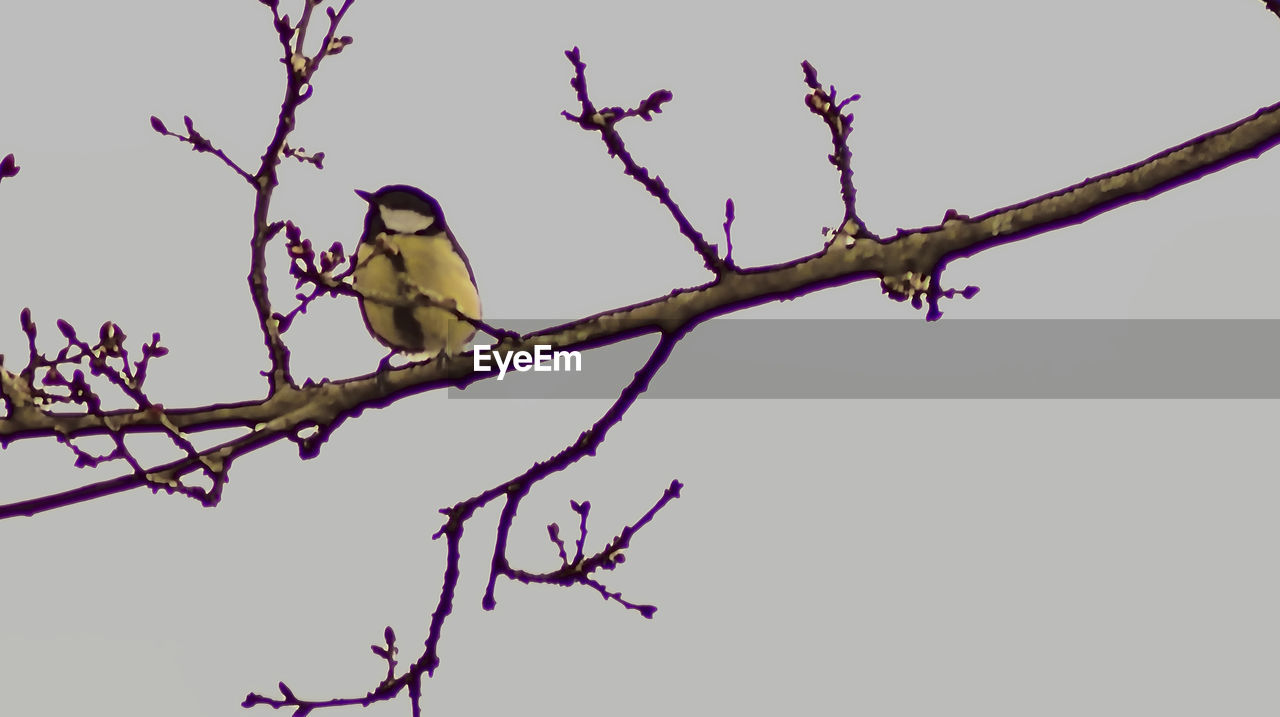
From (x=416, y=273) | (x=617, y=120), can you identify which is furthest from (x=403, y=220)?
→ (x=617, y=120)

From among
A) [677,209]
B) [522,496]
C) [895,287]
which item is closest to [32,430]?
[522,496]

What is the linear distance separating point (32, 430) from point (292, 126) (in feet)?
3.94

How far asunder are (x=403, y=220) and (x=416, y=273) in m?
0.43

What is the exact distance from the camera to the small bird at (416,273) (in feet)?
16.6

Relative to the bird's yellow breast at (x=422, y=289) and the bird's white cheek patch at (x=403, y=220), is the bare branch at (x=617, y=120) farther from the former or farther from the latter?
the bird's white cheek patch at (x=403, y=220)

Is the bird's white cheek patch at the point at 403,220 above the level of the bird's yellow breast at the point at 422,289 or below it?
above

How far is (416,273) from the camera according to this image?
5145 millimetres

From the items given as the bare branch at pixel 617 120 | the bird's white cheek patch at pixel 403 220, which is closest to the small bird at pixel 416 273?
the bird's white cheek patch at pixel 403 220

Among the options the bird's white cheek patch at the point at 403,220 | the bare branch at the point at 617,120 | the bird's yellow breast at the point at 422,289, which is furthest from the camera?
the bird's white cheek patch at the point at 403,220

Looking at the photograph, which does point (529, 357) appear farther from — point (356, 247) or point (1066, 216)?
point (356, 247)

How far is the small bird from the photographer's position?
506 cm

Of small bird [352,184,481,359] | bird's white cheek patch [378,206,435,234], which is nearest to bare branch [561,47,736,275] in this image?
small bird [352,184,481,359]

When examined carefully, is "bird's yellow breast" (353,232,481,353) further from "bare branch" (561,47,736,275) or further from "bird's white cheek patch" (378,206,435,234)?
"bare branch" (561,47,736,275)

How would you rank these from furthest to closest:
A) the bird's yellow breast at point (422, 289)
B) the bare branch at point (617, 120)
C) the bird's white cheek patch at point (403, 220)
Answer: the bird's white cheek patch at point (403, 220) < the bird's yellow breast at point (422, 289) < the bare branch at point (617, 120)
